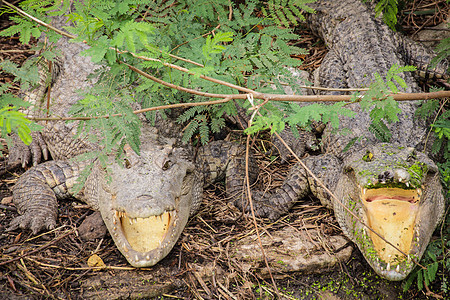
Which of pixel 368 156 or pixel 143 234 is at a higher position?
pixel 368 156

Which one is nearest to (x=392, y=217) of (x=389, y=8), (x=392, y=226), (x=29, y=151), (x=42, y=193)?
(x=392, y=226)

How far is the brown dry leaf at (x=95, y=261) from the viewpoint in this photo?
2785 mm

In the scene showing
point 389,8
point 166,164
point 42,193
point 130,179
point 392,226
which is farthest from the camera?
point 389,8

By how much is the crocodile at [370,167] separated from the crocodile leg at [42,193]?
5.36 ft

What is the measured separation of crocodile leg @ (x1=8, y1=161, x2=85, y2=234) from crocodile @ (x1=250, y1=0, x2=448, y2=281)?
163 cm

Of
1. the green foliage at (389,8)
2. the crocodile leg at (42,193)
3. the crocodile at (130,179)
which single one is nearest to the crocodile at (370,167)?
the green foliage at (389,8)

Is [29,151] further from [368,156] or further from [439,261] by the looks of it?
[439,261]

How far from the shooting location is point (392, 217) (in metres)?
2.73

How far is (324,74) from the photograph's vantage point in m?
4.71

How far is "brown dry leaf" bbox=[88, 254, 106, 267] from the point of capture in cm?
279

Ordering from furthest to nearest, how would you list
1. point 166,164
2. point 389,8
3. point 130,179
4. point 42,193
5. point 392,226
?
point 389,8
point 42,193
point 166,164
point 130,179
point 392,226

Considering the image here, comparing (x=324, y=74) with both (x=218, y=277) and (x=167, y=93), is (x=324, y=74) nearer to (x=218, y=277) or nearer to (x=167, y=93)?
(x=167, y=93)

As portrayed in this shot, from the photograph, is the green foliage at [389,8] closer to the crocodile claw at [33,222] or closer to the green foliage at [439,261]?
the green foliage at [439,261]

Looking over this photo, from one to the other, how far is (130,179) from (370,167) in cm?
166
